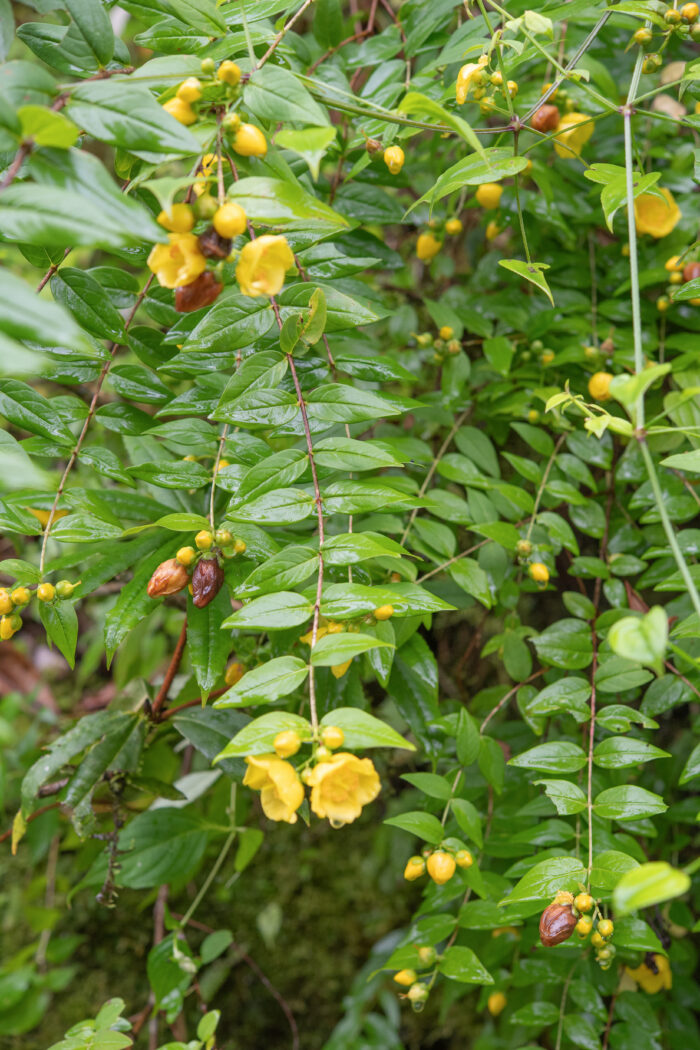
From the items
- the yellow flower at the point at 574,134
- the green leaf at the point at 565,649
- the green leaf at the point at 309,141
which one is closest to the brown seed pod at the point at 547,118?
the yellow flower at the point at 574,134

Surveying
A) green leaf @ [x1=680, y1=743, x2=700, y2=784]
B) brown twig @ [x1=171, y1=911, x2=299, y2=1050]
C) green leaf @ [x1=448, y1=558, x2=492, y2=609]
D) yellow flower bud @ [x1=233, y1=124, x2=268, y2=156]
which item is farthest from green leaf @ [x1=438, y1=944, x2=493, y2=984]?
yellow flower bud @ [x1=233, y1=124, x2=268, y2=156]

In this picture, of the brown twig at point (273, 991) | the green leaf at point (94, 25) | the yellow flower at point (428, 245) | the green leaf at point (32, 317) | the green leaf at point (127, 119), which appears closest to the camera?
the green leaf at point (32, 317)

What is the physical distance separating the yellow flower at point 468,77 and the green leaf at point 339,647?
0.65 meters

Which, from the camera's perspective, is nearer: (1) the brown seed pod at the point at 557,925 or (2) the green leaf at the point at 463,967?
(1) the brown seed pod at the point at 557,925

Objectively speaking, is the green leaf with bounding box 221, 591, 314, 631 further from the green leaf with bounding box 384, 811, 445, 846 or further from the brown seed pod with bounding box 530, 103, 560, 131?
the brown seed pod with bounding box 530, 103, 560, 131

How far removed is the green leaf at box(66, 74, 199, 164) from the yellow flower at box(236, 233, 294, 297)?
89 millimetres

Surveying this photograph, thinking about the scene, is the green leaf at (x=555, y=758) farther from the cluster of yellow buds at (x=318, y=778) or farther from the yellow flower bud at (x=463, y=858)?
the cluster of yellow buds at (x=318, y=778)

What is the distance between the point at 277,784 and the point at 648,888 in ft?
0.89

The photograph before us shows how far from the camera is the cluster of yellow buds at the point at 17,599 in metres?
0.79

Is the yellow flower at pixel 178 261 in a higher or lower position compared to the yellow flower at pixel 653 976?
higher

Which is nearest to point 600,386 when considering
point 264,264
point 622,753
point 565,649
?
point 565,649

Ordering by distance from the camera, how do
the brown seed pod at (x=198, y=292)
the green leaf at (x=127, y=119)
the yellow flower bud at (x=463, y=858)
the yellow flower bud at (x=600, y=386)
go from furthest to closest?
the yellow flower bud at (x=600, y=386), the yellow flower bud at (x=463, y=858), the brown seed pod at (x=198, y=292), the green leaf at (x=127, y=119)

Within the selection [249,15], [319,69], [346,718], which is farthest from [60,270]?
[346,718]

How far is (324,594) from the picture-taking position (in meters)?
0.67
